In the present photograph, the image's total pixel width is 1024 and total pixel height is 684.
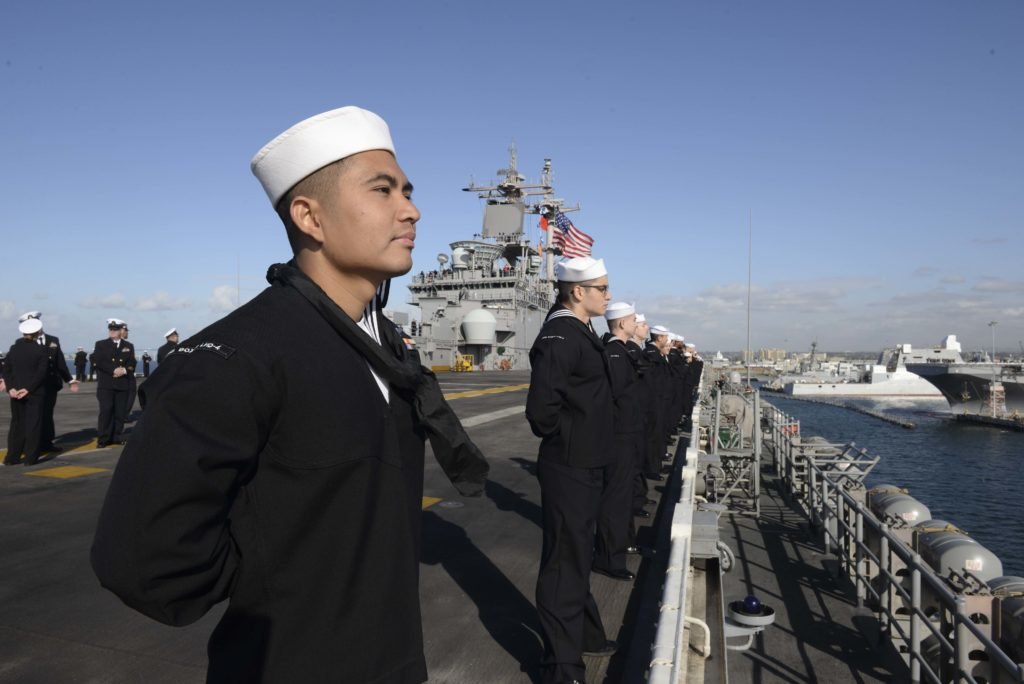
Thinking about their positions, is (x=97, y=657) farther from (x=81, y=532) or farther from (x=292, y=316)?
(x=292, y=316)

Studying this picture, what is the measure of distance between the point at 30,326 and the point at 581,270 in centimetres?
836

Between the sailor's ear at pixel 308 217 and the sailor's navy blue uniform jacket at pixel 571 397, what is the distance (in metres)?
2.24

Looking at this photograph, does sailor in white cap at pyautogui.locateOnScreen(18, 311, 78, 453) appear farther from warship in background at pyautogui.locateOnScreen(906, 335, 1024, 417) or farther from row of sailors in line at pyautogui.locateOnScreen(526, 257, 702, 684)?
warship in background at pyautogui.locateOnScreen(906, 335, 1024, 417)

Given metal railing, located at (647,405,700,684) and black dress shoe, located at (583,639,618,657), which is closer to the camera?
metal railing, located at (647,405,700,684)

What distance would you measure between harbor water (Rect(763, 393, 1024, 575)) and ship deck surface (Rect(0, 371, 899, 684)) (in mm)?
10847

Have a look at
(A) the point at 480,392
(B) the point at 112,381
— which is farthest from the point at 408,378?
(A) the point at 480,392

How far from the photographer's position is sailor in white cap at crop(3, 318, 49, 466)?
781 cm

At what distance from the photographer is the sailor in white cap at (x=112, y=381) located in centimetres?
925

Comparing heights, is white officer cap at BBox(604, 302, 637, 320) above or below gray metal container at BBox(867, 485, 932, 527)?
above

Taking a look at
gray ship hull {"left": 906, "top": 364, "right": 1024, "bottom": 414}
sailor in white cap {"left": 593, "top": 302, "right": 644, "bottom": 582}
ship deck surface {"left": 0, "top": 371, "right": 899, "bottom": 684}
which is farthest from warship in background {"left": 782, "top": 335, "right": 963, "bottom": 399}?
sailor in white cap {"left": 593, "top": 302, "right": 644, "bottom": 582}

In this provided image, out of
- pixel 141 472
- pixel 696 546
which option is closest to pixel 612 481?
pixel 696 546

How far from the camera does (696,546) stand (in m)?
4.83

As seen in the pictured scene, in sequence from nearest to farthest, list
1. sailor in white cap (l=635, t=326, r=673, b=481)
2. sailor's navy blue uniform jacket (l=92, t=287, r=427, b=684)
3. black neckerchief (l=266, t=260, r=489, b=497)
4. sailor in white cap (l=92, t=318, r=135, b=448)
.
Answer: sailor's navy blue uniform jacket (l=92, t=287, r=427, b=684)
black neckerchief (l=266, t=260, r=489, b=497)
sailor in white cap (l=635, t=326, r=673, b=481)
sailor in white cap (l=92, t=318, r=135, b=448)

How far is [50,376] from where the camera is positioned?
8.54m
